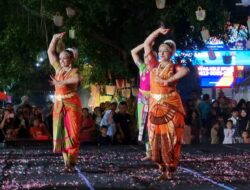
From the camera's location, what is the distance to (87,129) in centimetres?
1395

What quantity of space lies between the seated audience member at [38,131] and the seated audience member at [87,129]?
0.83 meters

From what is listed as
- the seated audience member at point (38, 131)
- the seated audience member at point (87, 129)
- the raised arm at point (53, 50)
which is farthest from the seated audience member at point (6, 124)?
the raised arm at point (53, 50)

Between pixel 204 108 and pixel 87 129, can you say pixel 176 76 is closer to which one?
pixel 87 129

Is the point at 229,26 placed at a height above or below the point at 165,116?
above

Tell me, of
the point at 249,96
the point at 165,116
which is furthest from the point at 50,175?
the point at 249,96

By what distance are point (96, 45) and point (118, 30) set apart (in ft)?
3.15

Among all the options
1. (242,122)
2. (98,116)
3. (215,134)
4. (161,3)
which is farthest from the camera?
(98,116)

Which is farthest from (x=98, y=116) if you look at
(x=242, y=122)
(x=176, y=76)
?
(x=176, y=76)

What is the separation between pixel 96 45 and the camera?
53.0 feet

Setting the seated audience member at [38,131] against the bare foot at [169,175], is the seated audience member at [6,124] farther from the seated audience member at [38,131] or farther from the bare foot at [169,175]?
the bare foot at [169,175]

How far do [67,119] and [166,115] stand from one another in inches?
62.8

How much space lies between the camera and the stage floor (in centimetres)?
648

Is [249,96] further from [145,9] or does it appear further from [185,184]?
[185,184]

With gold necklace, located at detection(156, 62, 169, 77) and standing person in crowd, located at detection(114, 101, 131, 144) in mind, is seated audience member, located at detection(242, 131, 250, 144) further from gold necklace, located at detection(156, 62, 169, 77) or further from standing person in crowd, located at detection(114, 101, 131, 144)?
gold necklace, located at detection(156, 62, 169, 77)
